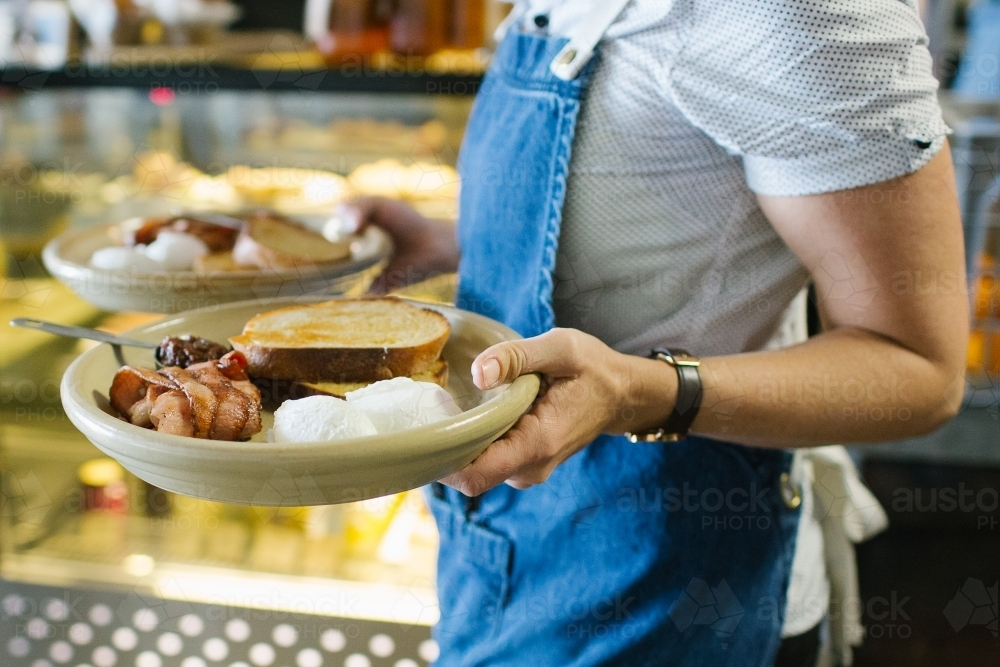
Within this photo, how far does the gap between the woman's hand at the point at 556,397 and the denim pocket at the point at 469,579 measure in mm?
320

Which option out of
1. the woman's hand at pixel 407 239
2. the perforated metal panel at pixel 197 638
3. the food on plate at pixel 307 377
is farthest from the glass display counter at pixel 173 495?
the food on plate at pixel 307 377

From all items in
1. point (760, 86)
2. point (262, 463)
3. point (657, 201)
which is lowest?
point (262, 463)

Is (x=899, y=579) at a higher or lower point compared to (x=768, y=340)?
lower

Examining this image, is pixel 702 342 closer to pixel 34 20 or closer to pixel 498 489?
pixel 498 489

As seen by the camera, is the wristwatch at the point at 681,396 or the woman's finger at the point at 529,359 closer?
the woman's finger at the point at 529,359

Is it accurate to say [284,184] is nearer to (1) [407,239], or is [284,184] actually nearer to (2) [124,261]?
(1) [407,239]

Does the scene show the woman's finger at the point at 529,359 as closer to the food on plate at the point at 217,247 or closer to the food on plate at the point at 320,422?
the food on plate at the point at 320,422

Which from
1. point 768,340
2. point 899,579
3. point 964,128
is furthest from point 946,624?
point 768,340

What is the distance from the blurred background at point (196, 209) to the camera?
157 cm

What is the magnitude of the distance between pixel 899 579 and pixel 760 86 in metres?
2.49

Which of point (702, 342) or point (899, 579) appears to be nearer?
point (702, 342)

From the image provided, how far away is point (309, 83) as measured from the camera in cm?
180

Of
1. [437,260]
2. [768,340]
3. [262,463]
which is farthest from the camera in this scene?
[437,260]

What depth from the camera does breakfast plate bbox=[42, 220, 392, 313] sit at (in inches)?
40.6
